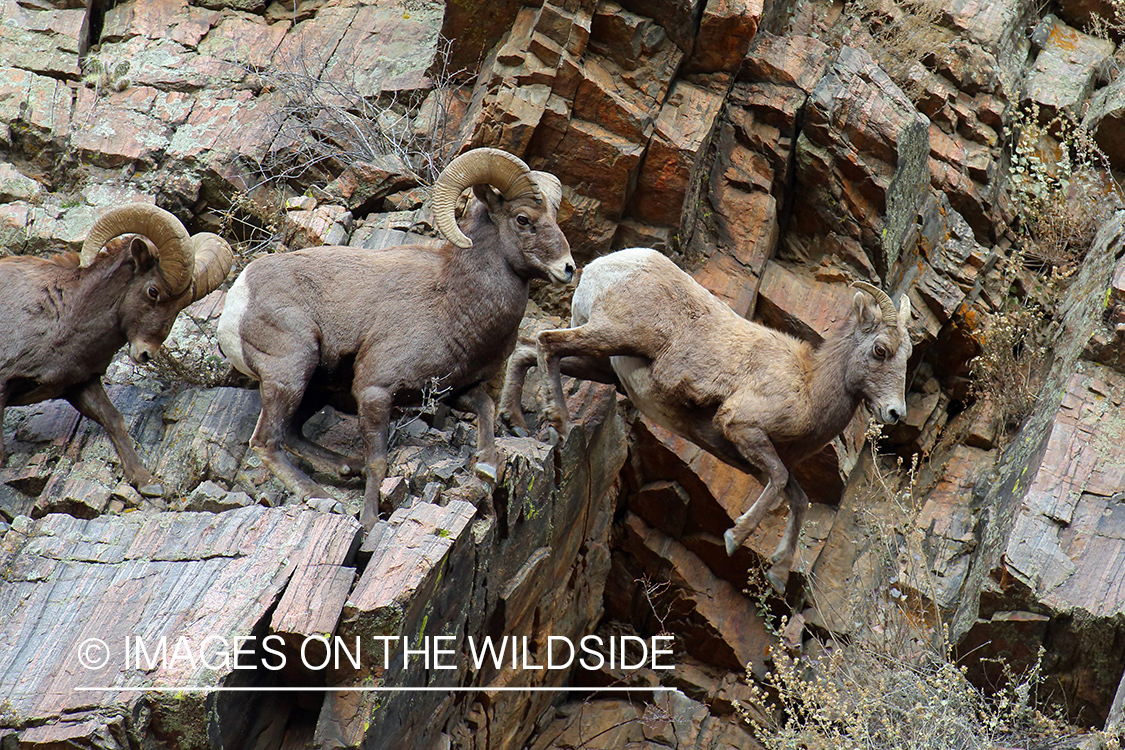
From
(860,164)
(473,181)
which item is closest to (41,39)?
(473,181)

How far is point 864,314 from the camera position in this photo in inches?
285

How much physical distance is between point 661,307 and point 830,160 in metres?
2.87

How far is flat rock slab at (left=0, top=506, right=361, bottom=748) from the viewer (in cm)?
566

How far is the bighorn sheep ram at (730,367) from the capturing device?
7.06 meters

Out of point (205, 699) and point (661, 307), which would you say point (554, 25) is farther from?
point (205, 699)

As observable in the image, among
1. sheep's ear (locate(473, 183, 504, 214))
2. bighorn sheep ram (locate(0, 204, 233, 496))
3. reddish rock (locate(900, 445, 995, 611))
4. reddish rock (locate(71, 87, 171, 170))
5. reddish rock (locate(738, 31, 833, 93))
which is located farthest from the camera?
reddish rock (locate(738, 31, 833, 93))

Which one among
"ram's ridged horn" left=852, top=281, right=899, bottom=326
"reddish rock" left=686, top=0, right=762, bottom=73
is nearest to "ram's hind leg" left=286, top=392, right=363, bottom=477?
"ram's ridged horn" left=852, top=281, right=899, bottom=326

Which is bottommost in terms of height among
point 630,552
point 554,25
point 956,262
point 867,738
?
point 630,552

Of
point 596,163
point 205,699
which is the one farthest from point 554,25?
point 205,699

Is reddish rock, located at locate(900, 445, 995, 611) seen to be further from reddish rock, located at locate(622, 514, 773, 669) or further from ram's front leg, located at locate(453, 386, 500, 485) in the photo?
ram's front leg, located at locate(453, 386, 500, 485)

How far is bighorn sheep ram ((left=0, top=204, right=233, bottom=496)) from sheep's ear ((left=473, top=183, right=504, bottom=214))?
1.97 metres

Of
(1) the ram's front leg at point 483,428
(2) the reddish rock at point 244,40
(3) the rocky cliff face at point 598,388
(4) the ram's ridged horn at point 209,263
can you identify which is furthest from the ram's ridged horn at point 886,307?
(2) the reddish rock at point 244,40

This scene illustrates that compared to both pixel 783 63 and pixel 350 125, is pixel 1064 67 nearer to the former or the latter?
pixel 783 63

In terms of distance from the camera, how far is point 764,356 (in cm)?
728
